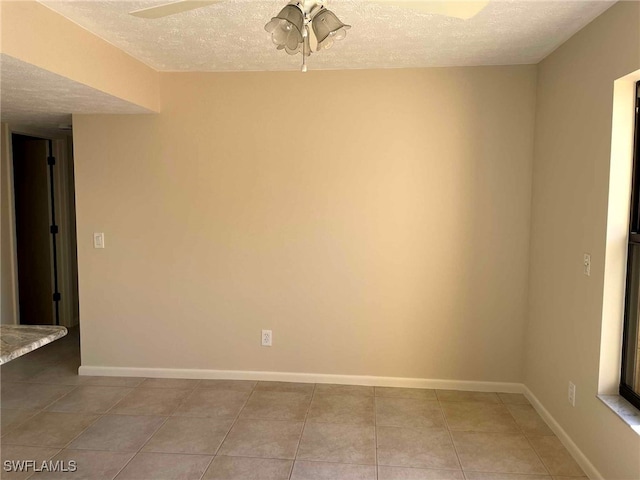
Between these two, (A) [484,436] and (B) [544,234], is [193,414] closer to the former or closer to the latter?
(A) [484,436]

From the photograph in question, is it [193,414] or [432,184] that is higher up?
[432,184]

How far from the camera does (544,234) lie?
2900mm

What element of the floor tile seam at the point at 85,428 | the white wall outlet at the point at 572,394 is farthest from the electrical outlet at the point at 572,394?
the floor tile seam at the point at 85,428

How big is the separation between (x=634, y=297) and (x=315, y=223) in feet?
6.60

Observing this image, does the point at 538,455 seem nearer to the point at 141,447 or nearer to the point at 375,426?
the point at 375,426

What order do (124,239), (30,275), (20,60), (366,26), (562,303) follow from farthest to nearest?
(30,275) < (124,239) < (562,303) < (366,26) < (20,60)

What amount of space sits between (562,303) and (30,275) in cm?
520

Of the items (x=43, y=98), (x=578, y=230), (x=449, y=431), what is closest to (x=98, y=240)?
(x=43, y=98)

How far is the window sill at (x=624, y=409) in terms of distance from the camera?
195 centimetres

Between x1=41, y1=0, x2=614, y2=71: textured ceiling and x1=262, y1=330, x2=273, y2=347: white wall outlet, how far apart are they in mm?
2012

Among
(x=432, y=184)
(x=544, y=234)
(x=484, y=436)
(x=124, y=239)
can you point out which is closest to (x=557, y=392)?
(x=484, y=436)

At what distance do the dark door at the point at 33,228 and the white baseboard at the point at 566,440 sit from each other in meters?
4.84

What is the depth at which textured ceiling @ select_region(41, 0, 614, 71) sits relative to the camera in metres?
2.17

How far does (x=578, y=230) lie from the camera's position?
2.43 meters
